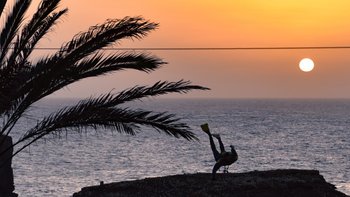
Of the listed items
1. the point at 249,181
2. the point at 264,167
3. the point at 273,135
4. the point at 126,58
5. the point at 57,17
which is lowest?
the point at 249,181

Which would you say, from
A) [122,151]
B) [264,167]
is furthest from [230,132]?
[264,167]

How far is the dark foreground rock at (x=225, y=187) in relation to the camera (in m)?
19.1

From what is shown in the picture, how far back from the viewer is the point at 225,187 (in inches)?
757

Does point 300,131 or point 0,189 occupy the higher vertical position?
point 300,131

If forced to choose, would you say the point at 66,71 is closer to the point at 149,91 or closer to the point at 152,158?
the point at 149,91

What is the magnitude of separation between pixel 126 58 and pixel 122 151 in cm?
7898

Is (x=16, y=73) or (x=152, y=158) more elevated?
(x=152, y=158)

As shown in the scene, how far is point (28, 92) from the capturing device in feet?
39.0

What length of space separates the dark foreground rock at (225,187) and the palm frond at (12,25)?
8731 millimetres

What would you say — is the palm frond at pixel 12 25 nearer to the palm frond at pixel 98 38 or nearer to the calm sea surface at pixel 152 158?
the palm frond at pixel 98 38

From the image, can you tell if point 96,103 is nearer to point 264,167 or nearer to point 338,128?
point 264,167

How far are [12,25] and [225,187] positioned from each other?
992cm

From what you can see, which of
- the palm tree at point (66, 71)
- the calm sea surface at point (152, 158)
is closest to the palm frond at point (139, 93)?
the palm tree at point (66, 71)

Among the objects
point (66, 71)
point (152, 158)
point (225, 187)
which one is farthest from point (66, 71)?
point (152, 158)
